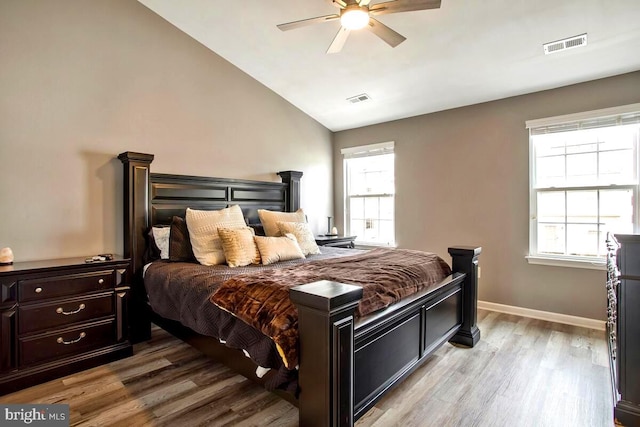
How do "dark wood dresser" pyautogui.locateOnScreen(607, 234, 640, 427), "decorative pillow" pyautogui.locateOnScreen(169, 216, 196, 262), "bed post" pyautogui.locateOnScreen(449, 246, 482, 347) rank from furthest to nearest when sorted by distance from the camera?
"decorative pillow" pyautogui.locateOnScreen(169, 216, 196, 262), "bed post" pyautogui.locateOnScreen(449, 246, 482, 347), "dark wood dresser" pyautogui.locateOnScreen(607, 234, 640, 427)

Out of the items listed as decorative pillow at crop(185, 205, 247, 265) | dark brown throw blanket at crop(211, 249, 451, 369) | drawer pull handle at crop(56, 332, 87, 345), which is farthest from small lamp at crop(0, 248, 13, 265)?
dark brown throw blanket at crop(211, 249, 451, 369)

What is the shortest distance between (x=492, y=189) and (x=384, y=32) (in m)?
2.45

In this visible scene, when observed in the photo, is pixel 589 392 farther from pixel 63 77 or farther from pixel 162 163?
pixel 63 77

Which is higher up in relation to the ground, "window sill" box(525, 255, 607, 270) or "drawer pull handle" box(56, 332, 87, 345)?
"window sill" box(525, 255, 607, 270)

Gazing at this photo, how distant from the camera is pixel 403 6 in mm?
2160

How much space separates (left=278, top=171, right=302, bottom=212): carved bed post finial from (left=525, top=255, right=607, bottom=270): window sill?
2885mm

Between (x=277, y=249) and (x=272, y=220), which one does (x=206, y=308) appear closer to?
(x=277, y=249)

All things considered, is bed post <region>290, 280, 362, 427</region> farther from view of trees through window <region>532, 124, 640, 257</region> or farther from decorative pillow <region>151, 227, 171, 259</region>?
view of trees through window <region>532, 124, 640, 257</region>

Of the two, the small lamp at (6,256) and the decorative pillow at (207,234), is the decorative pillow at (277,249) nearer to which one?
the decorative pillow at (207,234)

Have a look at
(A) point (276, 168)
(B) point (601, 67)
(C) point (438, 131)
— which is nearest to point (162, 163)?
(A) point (276, 168)

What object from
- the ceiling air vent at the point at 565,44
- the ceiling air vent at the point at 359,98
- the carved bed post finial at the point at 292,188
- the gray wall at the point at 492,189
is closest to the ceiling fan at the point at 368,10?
the ceiling air vent at the point at 565,44

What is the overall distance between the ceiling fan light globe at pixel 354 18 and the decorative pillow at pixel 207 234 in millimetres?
2012

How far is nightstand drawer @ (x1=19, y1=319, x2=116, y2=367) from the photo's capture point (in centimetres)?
237

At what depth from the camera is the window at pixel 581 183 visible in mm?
3297
